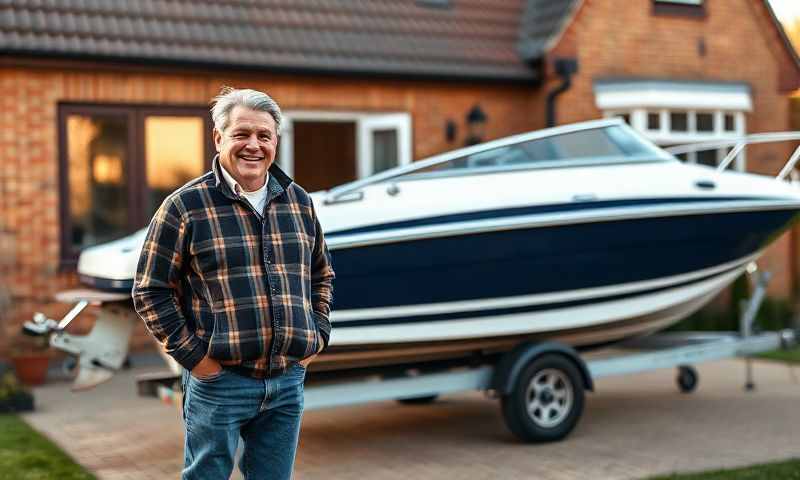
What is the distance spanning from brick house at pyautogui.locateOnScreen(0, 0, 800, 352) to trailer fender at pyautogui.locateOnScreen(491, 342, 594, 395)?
4765 millimetres

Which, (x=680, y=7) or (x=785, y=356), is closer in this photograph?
(x=785, y=356)

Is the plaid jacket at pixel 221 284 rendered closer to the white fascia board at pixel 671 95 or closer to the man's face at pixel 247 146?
the man's face at pixel 247 146

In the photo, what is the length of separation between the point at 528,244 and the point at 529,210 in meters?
0.22

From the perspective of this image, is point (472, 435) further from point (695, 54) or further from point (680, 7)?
point (680, 7)

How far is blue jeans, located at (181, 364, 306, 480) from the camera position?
3.32m

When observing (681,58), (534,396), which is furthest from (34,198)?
(681,58)

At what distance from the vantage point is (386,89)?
1143 centimetres

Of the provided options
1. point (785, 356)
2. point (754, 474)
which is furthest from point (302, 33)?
point (754, 474)

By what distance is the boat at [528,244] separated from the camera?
21.0 ft

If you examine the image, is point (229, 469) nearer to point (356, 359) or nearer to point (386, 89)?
point (356, 359)

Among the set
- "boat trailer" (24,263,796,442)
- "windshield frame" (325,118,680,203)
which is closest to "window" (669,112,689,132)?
"boat trailer" (24,263,796,442)

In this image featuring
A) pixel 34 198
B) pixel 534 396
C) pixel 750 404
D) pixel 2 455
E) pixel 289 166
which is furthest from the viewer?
pixel 289 166

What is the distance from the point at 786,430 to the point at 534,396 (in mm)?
1885

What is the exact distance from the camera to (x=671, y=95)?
40.2ft
